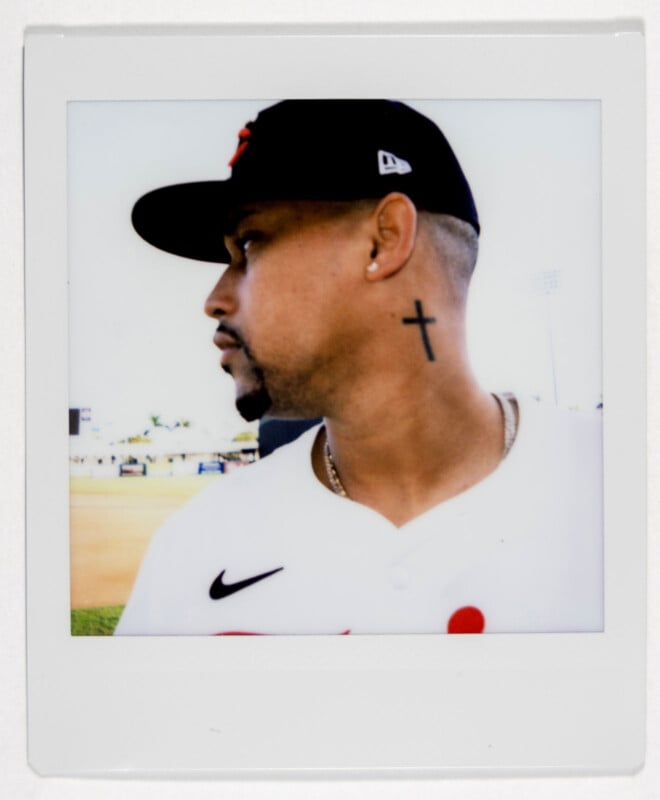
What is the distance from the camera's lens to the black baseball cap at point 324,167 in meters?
1.18

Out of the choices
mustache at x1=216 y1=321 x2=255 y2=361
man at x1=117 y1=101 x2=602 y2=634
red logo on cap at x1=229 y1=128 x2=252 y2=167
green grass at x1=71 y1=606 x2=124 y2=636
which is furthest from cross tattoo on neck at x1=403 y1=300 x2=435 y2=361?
green grass at x1=71 y1=606 x2=124 y2=636

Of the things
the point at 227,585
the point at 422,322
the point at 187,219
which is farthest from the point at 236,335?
the point at 227,585

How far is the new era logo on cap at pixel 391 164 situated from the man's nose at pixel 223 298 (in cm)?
32

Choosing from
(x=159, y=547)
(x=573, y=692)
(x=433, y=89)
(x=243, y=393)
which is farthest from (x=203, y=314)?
A: (x=573, y=692)

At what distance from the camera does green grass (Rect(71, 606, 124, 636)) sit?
1231 mm

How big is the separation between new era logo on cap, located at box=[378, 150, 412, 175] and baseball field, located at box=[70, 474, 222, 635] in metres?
0.62

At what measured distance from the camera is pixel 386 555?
1.21 metres

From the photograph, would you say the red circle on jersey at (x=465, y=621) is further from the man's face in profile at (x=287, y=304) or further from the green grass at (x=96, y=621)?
the green grass at (x=96, y=621)

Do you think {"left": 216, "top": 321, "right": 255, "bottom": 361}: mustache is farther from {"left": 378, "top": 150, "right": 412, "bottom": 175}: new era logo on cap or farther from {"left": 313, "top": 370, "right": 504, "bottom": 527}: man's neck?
{"left": 378, "top": 150, "right": 412, "bottom": 175}: new era logo on cap

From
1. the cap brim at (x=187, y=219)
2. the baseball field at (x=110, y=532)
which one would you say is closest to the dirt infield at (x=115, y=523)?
the baseball field at (x=110, y=532)

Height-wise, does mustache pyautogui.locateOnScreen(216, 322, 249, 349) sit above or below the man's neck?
above

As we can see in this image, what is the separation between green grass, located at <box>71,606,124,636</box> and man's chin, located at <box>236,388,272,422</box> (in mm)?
416

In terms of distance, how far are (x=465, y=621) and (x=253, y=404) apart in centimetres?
54

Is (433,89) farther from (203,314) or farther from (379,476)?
(379,476)
